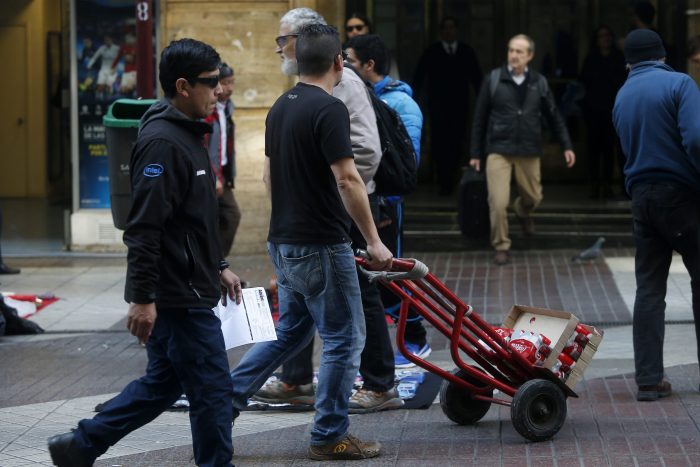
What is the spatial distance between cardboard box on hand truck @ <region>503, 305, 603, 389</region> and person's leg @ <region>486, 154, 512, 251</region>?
519 cm

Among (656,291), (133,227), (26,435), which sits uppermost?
(133,227)

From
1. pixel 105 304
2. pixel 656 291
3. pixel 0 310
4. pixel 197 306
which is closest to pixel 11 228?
pixel 105 304

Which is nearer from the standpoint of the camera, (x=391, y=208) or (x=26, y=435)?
(x=26, y=435)

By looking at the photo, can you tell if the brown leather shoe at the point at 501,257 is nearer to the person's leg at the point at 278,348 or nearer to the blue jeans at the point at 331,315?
the person's leg at the point at 278,348

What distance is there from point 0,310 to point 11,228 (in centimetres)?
561

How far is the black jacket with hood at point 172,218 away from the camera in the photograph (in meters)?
5.05

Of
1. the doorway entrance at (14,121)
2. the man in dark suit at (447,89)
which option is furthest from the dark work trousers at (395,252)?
the doorway entrance at (14,121)

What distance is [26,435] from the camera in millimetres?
6691

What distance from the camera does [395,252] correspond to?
7879mm

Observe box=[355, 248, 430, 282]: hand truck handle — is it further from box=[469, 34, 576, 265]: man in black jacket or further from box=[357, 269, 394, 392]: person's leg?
box=[469, 34, 576, 265]: man in black jacket

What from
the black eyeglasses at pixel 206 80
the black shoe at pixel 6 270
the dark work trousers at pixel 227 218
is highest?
the black eyeglasses at pixel 206 80

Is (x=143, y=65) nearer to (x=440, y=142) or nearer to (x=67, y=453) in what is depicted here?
(x=67, y=453)

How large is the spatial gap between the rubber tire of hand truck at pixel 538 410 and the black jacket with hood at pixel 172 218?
1686 millimetres

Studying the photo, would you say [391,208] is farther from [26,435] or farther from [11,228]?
[11,228]
